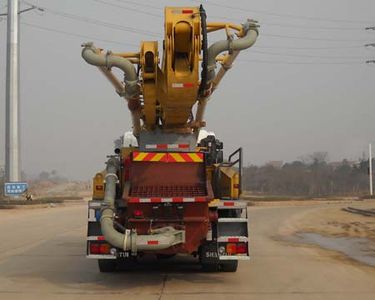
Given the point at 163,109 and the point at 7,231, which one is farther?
the point at 7,231

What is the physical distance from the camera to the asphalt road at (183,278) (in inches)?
379

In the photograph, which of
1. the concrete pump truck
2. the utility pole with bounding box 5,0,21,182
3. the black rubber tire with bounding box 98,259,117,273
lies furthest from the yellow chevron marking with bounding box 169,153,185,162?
the utility pole with bounding box 5,0,21,182

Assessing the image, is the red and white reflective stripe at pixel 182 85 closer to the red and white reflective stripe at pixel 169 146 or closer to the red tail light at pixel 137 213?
the red tail light at pixel 137 213

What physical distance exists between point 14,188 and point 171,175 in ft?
124

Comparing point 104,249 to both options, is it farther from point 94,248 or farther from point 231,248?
point 231,248

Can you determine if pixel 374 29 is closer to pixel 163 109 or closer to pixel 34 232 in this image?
pixel 34 232

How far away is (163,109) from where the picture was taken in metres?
10.5

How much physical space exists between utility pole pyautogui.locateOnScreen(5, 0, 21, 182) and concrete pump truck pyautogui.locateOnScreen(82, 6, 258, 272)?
36.9 metres

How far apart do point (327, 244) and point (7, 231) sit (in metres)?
12.3

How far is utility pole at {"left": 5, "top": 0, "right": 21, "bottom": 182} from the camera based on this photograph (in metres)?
46.2

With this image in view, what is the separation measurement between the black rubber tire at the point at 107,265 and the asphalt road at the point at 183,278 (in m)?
0.18

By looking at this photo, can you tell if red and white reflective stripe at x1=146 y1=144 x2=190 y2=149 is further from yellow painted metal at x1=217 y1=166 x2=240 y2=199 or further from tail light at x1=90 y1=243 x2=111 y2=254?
tail light at x1=90 y1=243 x2=111 y2=254

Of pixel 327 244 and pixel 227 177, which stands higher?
pixel 227 177

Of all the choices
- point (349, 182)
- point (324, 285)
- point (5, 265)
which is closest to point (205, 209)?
point (324, 285)
